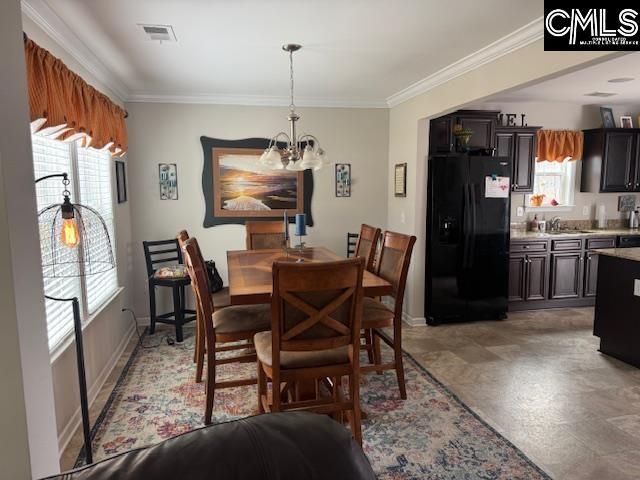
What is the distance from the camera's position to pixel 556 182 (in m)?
5.71

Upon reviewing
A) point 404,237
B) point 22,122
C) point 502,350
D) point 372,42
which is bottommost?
point 502,350

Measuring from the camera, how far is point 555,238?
502 centimetres

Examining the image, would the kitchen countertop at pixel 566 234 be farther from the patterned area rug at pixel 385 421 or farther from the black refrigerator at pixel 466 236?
the patterned area rug at pixel 385 421

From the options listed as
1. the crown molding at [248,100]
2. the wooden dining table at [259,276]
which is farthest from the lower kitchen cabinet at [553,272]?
the wooden dining table at [259,276]

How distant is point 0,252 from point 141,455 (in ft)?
2.52

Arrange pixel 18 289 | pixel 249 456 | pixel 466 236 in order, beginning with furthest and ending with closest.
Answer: pixel 466 236 → pixel 18 289 → pixel 249 456

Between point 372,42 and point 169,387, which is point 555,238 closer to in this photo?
point 372,42

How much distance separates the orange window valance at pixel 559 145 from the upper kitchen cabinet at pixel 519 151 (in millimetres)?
339

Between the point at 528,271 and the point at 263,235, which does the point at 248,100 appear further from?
the point at 528,271

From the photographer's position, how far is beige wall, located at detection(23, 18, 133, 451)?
95.3 inches

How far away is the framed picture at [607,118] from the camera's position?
5449mm

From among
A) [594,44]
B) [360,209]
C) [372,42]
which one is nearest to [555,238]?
[360,209]

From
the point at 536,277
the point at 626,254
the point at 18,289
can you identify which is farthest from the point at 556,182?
the point at 18,289

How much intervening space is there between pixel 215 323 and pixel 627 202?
227 inches
